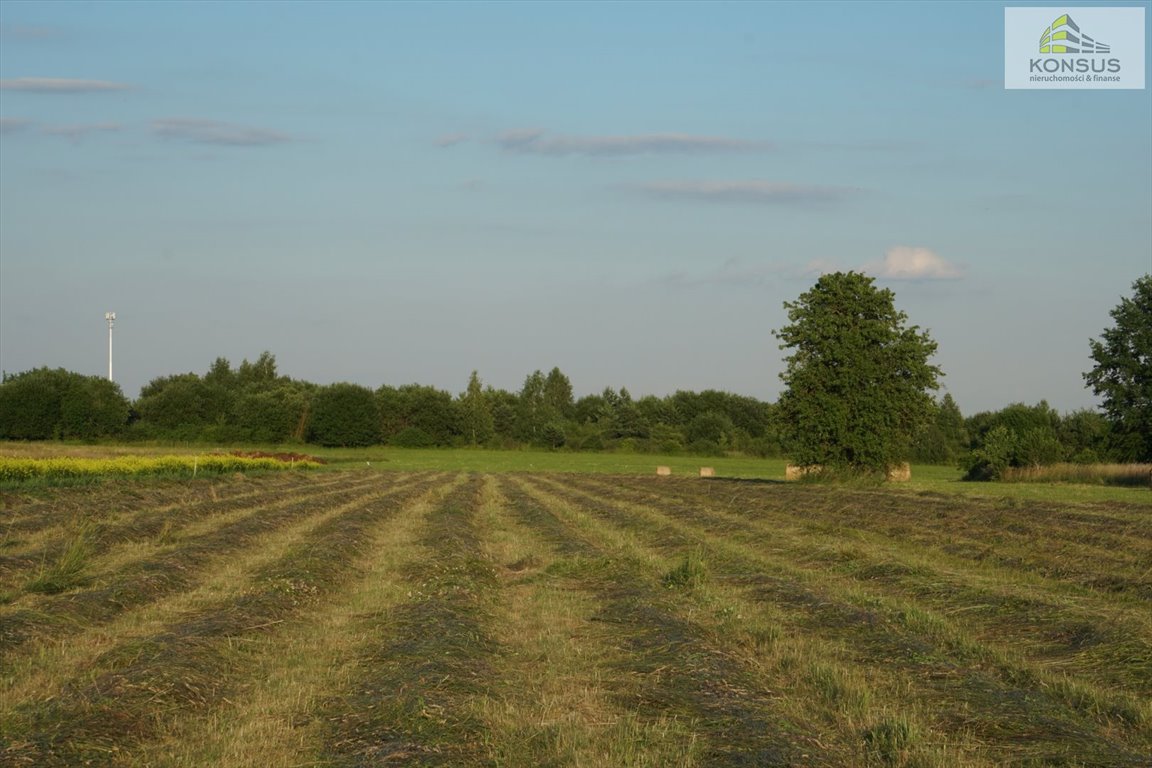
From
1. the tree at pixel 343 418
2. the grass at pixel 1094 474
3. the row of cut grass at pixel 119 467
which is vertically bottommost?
the grass at pixel 1094 474

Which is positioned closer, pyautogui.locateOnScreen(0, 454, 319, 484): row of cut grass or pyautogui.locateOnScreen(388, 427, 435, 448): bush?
pyautogui.locateOnScreen(0, 454, 319, 484): row of cut grass

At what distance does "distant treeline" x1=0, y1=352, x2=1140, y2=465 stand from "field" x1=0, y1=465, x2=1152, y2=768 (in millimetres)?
58791

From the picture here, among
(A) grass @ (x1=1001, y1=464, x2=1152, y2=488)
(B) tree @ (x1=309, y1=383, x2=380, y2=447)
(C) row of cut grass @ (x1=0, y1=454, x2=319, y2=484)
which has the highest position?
(B) tree @ (x1=309, y1=383, x2=380, y2=447)

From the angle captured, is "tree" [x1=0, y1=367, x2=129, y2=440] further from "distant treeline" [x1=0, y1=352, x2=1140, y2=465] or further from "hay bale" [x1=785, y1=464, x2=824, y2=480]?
"hay bale" [x1=785, y1=464, x2=824, y2=480]

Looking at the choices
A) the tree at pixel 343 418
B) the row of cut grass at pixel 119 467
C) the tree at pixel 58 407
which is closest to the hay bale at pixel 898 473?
the row of cut grass at pixel 119 467

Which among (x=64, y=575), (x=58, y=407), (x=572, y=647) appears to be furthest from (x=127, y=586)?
(x=58, y=407)

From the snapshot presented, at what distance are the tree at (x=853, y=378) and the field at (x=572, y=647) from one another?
1913 cm

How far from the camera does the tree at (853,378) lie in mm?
45969

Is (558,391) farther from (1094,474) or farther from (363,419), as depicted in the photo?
(1094,474)

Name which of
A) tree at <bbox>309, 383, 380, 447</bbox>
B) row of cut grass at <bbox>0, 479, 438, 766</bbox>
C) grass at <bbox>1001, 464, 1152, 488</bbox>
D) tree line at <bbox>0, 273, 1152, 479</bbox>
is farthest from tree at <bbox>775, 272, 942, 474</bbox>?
tree at <bbox>309, 383, 380, 447</bbox>

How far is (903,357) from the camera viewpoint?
151ft

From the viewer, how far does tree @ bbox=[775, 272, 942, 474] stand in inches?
1810

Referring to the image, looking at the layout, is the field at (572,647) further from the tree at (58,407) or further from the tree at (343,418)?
the tree at (343,418)

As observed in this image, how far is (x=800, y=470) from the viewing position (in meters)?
50.7
